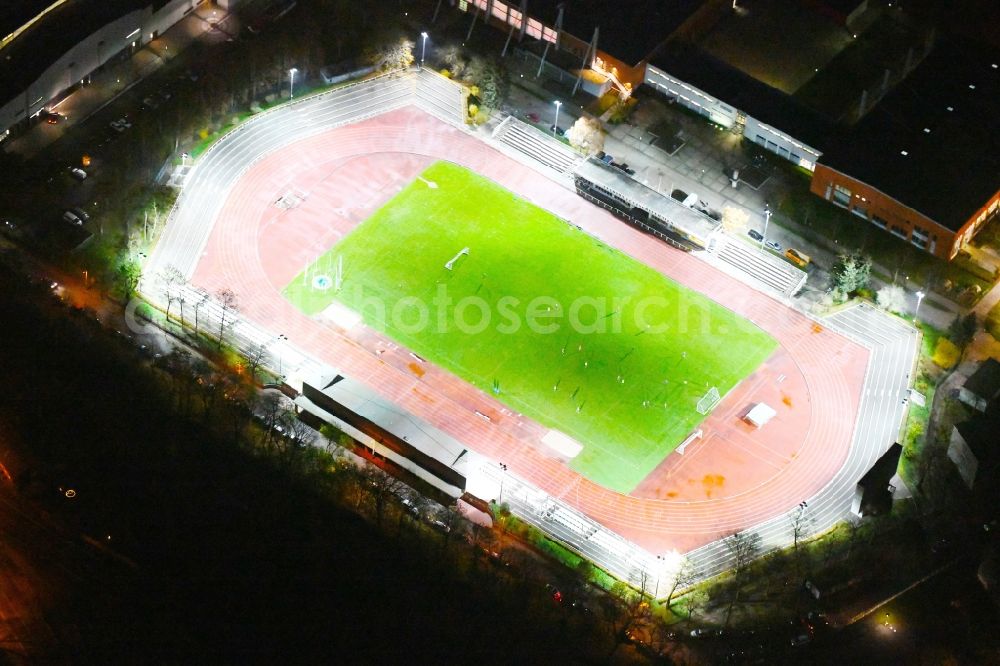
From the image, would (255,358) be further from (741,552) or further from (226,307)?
(741,552)

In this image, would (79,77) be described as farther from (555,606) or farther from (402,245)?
(555,606)

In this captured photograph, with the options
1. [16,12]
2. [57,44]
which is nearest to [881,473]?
[57,44]

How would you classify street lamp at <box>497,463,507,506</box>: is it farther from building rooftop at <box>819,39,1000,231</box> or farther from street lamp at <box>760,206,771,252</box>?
building rooftop at <box>819,39,1000,231</box>

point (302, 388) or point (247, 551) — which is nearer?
point (247, 551)

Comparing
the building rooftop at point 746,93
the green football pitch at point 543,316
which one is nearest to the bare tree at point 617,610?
the green football pitch at point 543,316

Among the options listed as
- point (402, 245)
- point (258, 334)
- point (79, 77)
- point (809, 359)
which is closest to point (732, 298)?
point (809, 359)

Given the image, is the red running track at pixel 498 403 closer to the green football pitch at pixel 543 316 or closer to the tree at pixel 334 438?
the green football pitch at pixel 543 316

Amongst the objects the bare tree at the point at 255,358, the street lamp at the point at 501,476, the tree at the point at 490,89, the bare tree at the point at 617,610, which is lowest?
the bare tree at the point at 617,610
